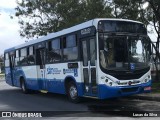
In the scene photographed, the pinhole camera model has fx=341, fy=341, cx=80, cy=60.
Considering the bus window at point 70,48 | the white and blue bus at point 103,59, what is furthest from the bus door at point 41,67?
the bus window at point 70,48

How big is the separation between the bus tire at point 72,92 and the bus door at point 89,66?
3.51 ft

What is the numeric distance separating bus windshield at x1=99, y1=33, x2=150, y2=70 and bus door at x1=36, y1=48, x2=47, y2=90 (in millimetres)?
5930

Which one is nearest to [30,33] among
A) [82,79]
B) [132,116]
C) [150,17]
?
[150,17]

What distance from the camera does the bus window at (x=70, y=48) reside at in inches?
564

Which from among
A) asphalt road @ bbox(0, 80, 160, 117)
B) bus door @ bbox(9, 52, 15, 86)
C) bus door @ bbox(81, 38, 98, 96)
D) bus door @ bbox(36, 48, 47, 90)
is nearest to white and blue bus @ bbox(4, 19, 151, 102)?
bus door @ bbox(81, 38, 98, 96)

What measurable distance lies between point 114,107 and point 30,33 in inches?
873

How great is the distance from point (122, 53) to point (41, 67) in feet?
22.0

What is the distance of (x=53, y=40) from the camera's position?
16.6m

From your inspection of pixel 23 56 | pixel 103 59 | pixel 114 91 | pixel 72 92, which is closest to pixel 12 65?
pixel 23 56

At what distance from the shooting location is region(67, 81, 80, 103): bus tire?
14555 millimetres

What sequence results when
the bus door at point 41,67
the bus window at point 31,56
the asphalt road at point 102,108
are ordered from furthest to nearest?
the bus window at point 31,56 < the bus door at point 41,67 < the asphalt road at point 102,108

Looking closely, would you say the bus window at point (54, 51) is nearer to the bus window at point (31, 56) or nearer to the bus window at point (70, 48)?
the bus window at point (70, 48)

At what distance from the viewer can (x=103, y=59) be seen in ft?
40.8

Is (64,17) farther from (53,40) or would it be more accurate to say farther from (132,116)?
(132,116)
